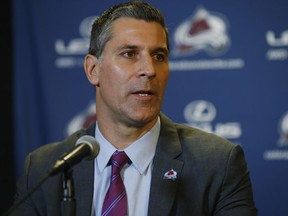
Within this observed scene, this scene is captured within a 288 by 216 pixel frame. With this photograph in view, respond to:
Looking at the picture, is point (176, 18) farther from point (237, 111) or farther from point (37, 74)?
point (37, 74)

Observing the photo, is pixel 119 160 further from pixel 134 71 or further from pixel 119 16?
pixel 119 16

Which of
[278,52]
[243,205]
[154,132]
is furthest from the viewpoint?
[278,52]

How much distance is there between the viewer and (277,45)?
3436mm

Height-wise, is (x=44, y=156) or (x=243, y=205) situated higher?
(x=44, y=156)

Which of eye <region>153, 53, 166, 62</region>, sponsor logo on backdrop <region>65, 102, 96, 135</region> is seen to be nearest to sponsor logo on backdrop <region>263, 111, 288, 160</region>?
sponsor logo on backdrop <region>65, 102, 96, 135</region>

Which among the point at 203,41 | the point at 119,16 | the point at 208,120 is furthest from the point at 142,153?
the point at 203,41

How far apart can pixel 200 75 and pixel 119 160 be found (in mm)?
1393

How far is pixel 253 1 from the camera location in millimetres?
3473

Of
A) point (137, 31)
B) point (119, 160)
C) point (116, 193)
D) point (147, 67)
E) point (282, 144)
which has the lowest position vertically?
point (282, 144)

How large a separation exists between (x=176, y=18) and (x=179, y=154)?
1446 millimetres

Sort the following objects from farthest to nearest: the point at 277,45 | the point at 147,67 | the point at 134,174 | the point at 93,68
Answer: the point at 277,45 → the point at 93,68 → the point at 134,174 → the point at 147,67

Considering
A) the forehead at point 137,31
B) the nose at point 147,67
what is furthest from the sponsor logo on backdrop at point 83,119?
the nose at point 147,67

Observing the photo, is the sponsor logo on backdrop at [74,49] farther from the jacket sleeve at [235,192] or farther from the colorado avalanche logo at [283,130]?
the jacket sleeve at [235,192]

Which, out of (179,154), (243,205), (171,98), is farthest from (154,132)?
(171,98)
